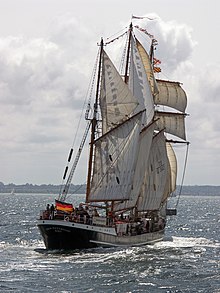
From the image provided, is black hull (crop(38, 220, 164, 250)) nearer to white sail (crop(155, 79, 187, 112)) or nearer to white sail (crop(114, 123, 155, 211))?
white sail (crop(114, 123, 155, 211))

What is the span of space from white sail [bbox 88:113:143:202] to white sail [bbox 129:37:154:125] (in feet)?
23.3

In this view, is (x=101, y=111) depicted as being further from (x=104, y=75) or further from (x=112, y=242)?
(x=112, y=242)

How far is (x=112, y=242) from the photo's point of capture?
6412cm

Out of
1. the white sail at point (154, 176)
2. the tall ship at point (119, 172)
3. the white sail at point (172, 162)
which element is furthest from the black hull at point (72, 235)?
the white sail at point (172, 162)

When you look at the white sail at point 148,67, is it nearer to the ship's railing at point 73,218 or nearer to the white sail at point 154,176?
the white sail at point 154,176

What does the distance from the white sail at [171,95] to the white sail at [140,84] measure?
14.2 m

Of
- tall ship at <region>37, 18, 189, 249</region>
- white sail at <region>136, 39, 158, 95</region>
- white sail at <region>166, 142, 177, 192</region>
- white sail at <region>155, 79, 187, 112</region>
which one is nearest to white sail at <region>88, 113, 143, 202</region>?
tall ship at <region>37, 18, 189, 249</region>

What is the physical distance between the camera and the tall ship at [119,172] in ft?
205

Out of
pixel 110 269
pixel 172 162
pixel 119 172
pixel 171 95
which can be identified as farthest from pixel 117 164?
pixel 172 162

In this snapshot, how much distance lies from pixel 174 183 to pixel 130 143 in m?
26.8

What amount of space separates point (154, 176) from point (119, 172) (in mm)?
11010

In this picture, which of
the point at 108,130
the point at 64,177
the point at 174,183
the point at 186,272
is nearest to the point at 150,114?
the point at 108,130

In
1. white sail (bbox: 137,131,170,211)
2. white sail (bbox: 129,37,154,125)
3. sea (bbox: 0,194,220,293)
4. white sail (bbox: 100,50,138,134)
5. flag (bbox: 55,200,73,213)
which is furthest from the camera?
white sail (bbox: 137,131,170,211)

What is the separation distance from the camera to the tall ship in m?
62.4
